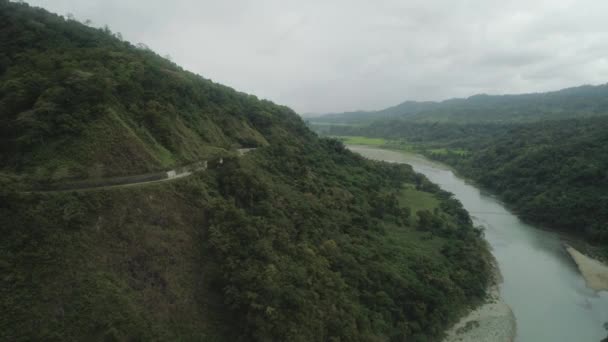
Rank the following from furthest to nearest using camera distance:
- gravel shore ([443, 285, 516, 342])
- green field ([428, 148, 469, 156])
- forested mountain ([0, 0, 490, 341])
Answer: green field ([428, 148, 469, 156])
gravel shore ([443, 285, 516, 342])
forested mountain ([0, 0, 490, 341])

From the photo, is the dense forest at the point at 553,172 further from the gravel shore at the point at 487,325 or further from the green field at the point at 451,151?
the gravel shore at the point at 487,325

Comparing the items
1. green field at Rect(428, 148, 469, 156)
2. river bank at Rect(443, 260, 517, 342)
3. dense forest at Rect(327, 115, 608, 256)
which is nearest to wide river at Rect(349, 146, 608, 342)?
river bank at Rect(443, 260, 517, 342)

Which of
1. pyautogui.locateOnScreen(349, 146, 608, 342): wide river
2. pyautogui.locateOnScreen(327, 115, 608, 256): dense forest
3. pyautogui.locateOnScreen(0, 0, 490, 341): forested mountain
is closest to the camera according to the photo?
pyautogui.locateOnScreen(0, 0, 490, 341): forested mountain

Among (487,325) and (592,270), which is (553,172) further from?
(487,325)

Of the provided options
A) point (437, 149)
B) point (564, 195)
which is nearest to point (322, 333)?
point (564, 195)

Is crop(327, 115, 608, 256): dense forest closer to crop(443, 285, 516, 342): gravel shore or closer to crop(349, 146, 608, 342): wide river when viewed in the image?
crop(349, 146, 608, 342): wide river

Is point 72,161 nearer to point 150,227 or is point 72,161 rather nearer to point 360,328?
point 150,227

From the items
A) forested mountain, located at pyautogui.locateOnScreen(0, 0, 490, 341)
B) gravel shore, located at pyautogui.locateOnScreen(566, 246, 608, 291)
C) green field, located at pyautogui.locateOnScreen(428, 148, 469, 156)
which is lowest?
gravel shore, located at pyautogui.locateOnScreen(566, 246, 608, 291)

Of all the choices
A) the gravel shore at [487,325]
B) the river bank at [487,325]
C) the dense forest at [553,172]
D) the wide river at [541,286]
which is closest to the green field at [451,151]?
the dense forest at [553,172]
